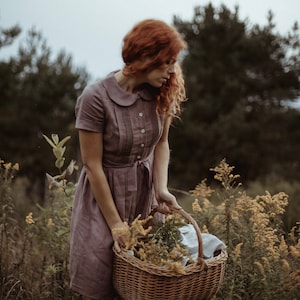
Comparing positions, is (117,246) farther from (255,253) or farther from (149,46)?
(255,253)

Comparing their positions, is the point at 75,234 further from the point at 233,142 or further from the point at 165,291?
the point at 233,142

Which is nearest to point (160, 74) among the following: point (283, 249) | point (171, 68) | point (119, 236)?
point (171, 68)

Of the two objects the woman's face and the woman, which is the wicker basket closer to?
the woman

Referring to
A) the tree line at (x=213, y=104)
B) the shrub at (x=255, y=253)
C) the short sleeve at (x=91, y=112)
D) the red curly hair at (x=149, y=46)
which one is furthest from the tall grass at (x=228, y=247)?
the tree line at (x=213, y=104)

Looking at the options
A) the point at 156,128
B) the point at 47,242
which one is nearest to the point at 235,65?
the point at 47,242

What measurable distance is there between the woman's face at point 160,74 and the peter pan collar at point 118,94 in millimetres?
102

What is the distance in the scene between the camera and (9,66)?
1789 cm

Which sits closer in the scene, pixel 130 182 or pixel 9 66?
pixel 130 182

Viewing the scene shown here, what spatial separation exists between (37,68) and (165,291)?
1675 cm

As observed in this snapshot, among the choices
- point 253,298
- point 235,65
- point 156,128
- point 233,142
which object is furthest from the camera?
point 235,65

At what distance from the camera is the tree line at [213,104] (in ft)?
52.7

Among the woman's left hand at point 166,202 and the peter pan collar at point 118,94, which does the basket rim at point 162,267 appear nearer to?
the woman's left hand at point 166,202

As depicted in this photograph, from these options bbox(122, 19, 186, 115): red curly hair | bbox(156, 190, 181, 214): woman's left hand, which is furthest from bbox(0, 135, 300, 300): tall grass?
bbox(122, 19, 186, 115): red curly hair

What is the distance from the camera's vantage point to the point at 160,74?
283 centimetres
